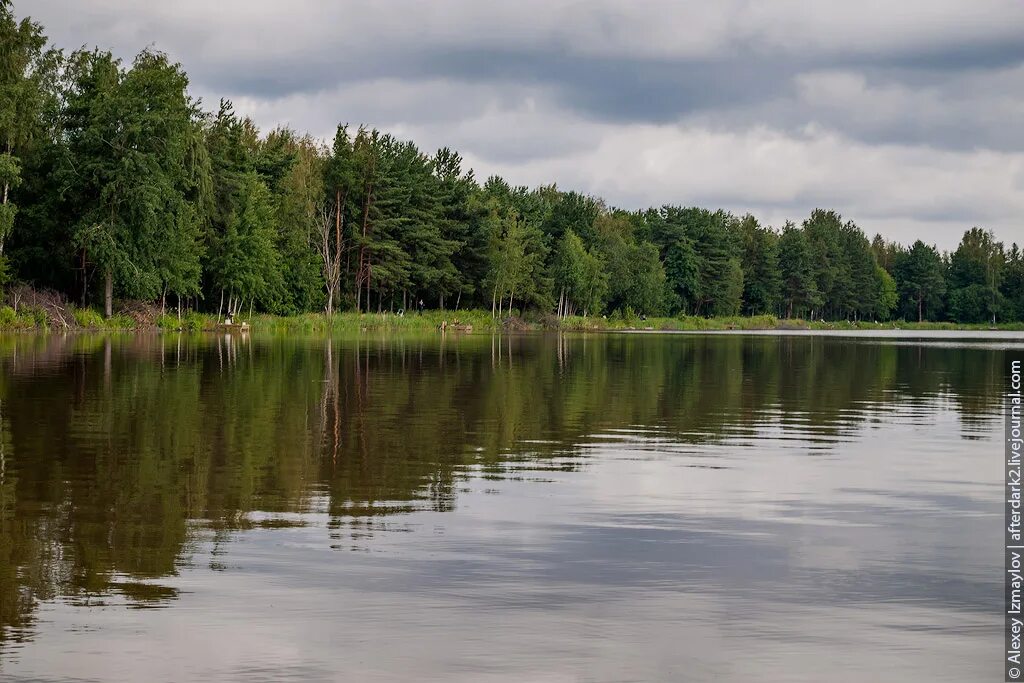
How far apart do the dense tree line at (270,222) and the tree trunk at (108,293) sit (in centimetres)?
19

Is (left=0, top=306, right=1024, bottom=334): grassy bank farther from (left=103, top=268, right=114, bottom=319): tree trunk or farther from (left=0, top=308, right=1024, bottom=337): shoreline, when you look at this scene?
(left=103, top=268, right=114, bottom=319): tree trunk

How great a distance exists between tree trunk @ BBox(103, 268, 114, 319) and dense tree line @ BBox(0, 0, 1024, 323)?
7.3 inches

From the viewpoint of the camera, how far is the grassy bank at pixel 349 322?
74.3 meters

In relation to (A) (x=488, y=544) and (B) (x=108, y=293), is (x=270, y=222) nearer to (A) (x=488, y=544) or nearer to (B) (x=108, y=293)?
(B) (x=108, y=293)

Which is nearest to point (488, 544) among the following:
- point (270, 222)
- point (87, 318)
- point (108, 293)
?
point (87, 318)

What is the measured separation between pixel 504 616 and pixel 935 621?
10.3 feet

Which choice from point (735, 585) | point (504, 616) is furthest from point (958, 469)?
point (504, 616)

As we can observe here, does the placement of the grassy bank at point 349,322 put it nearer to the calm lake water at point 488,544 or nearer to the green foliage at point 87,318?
the green foliage at point 87,318

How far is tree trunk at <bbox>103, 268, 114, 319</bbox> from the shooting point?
79.9m

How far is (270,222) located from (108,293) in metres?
21.5

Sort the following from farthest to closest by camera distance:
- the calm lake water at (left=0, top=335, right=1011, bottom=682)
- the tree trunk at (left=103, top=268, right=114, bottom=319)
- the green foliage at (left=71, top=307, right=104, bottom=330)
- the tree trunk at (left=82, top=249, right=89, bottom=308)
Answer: the tree trunk at (left=82, top=249, right=89, bottom=308), the tree trunk at (left=103, top=268, right=114, bottom=319), the green foliage at (left=71, top=307, right=104, bottom=330), the calm lake water at (left=0, top=335, right=1011, bottom=682)

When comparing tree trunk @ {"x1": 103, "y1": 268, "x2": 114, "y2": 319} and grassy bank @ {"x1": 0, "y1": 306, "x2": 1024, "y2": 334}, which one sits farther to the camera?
tree trunk @ {"x1": 103, "y1": 268, "x2": 114, "y2": 319}

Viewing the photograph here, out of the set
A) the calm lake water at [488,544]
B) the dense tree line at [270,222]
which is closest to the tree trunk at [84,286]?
Result: the dense tree line at [270,222]

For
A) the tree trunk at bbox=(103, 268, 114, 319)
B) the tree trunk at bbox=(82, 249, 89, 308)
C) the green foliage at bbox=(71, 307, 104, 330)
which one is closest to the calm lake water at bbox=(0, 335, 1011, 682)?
the green foliage at bbox=(71, 307, 104, 330)
